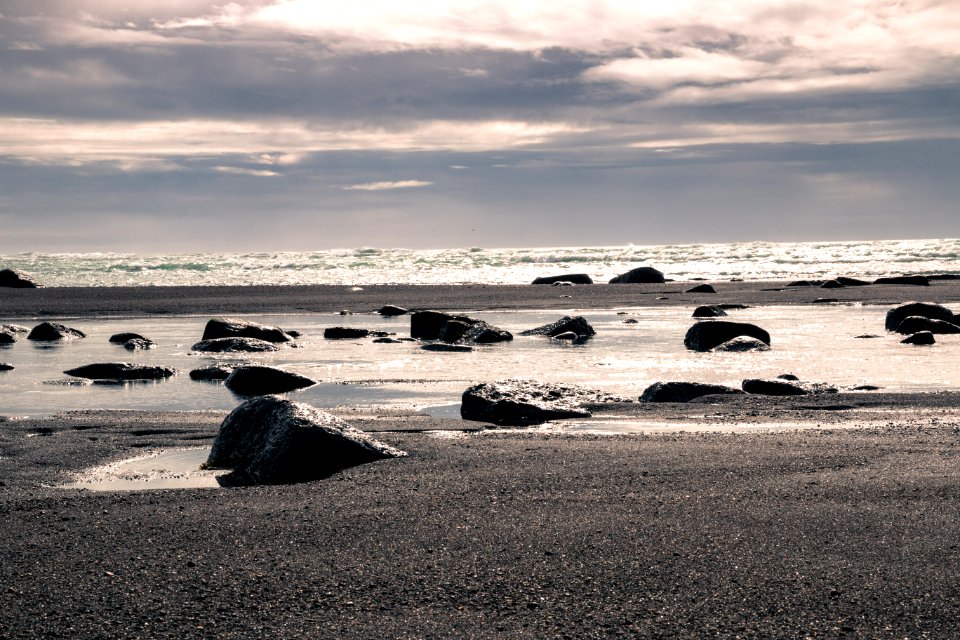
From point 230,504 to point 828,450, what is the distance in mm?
3588

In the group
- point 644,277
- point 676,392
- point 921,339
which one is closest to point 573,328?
point 921,339

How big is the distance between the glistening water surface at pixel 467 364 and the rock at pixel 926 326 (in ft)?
1.31

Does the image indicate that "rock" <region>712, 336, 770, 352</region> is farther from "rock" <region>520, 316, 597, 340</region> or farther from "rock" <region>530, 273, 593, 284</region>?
"rock" <region>530, 273, 593, 284</region>

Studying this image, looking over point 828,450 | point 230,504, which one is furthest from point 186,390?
point 828,450

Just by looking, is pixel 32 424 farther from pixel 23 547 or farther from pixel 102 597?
pixel 102 597

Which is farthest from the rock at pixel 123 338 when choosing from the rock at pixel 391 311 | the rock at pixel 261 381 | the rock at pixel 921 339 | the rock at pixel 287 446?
the rock at pixel 921 339

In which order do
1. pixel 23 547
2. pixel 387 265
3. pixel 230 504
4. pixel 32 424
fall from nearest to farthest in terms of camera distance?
1. pixel 23 547
2. pixel 230 504
3. pixel 32 424
4. pixel 387 265

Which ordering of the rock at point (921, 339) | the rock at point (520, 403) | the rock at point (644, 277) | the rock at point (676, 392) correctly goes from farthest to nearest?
the rock at point (644, 277) < the rock at point (921, 339) < the rock at point (676, 392) < the rock at point (520, 403)

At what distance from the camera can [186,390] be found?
10680 mm

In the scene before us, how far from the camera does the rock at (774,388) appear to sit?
9.42 meters

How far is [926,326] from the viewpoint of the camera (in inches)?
643

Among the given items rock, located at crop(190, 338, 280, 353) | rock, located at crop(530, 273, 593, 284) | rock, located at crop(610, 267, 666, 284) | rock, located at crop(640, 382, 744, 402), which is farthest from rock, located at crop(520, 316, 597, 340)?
rock, located at crop(530, 273, 593, 284)

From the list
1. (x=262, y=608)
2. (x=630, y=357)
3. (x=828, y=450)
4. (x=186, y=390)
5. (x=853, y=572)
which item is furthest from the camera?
(x=630, y=357)

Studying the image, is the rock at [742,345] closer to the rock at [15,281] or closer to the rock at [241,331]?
the rock at [241,331]
